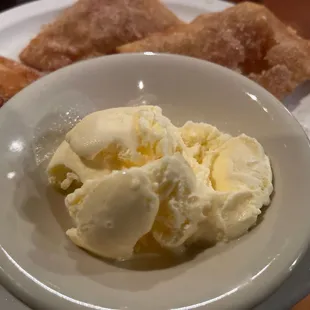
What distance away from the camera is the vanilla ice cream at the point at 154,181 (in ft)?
2.46

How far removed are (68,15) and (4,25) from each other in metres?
0.22

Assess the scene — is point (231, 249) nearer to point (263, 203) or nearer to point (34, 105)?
point (263, 203)

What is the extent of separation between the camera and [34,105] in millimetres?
1035

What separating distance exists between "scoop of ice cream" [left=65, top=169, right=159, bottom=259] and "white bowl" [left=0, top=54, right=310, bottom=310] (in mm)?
52

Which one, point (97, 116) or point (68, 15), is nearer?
point (97, 116)

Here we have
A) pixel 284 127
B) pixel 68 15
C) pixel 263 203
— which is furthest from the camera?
pixel 68 15

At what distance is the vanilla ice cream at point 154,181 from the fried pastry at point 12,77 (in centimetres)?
41

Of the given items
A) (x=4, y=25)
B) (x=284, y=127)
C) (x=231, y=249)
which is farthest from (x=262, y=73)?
(x=4, y=25)

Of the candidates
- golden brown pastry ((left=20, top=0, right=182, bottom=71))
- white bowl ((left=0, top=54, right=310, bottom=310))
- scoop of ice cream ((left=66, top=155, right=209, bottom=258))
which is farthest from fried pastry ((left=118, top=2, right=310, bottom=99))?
scoop of ice cream ((left=66, top=155, right=209, bottom=258))

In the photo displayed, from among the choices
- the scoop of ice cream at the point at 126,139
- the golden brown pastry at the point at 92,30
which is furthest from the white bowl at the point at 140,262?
the golden brown pastry at the point at 92,30

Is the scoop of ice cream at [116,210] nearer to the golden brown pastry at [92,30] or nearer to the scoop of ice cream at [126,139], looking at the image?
the scoop of ice cream at [126,139]

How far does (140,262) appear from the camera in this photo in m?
0.81

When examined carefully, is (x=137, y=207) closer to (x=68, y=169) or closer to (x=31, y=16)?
(x=68, y=169)

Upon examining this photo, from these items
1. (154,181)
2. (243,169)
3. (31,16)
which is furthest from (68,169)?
(31,16)
